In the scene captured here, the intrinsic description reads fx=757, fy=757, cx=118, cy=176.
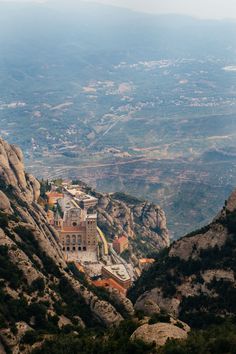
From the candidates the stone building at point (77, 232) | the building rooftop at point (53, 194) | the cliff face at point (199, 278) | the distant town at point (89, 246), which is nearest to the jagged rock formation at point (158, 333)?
the cliff face at point (199, 278)

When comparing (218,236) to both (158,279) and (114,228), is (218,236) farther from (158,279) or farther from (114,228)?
(114,228)

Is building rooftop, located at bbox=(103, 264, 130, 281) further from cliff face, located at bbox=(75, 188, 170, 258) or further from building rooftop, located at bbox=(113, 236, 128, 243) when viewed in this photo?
cliff face, located at bbox=(75, 188, 170, 258)

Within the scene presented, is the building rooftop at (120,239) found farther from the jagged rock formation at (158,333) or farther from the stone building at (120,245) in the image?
the jagged rock formation at (158,333)

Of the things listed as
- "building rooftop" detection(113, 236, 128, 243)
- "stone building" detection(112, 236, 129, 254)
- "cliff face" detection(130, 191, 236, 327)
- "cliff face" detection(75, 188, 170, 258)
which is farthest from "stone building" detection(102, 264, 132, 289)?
"cliff face" detection(75, 188, 170, 258)

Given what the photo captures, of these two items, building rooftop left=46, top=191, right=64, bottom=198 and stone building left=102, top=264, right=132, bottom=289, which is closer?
stone building left=102, top=264, right=132, bottom=289

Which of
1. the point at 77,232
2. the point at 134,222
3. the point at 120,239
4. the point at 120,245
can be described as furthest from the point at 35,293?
the point at 134,222

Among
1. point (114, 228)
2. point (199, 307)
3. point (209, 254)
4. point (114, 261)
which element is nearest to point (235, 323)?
point (199, 307)
